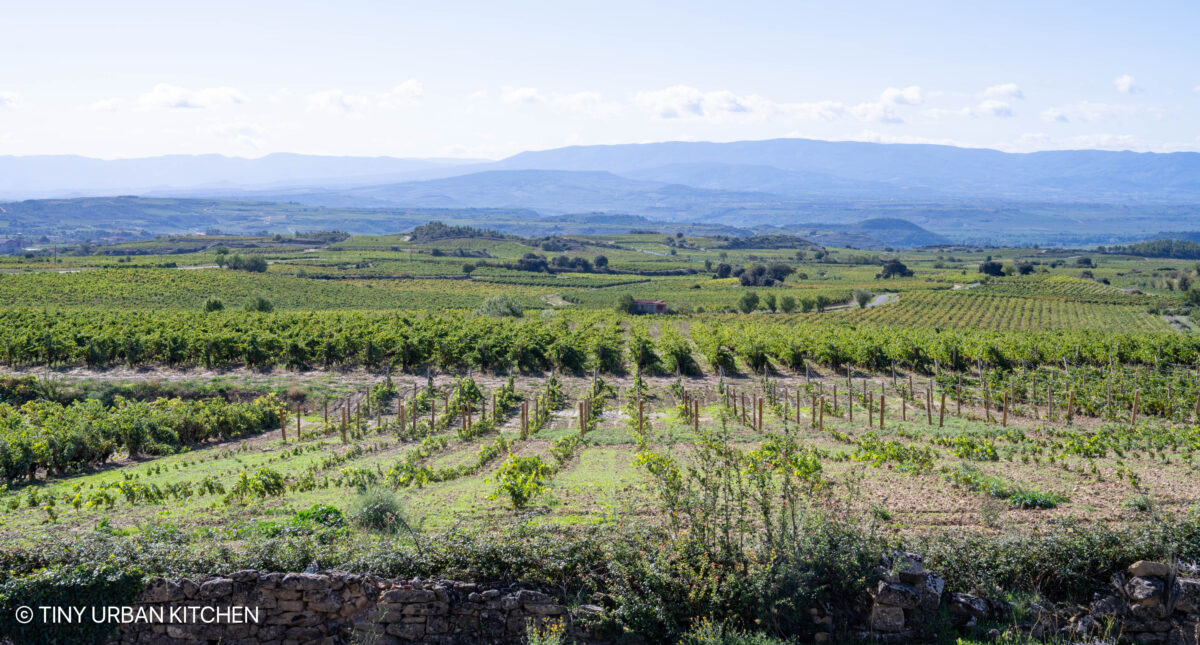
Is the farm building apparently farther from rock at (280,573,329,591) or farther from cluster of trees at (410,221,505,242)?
cluster of trees at (410,221,505,242)

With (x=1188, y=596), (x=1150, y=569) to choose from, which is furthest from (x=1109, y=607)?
(x=1188, y=596)

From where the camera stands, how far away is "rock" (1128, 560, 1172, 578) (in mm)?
9078

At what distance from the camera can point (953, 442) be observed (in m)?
17.8

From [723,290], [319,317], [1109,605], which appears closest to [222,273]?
[319,317]

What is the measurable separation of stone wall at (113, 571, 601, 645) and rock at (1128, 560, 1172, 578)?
6.82m

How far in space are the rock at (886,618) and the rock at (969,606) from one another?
0.79m

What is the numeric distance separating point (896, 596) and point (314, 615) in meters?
7.15

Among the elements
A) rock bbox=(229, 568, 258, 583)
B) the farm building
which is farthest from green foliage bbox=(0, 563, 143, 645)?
the farm building

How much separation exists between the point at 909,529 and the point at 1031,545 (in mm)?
1659

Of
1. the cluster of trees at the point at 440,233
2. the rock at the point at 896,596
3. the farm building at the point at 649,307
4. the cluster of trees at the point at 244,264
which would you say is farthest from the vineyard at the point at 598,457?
the cluster of trees at the point at 440,233

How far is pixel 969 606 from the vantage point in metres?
9.21

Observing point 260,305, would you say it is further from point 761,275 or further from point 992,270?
point 992,270

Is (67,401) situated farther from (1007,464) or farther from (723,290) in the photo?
(723,290)

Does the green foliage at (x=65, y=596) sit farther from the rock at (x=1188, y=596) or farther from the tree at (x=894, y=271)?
the tree at (x=894, y=271)
